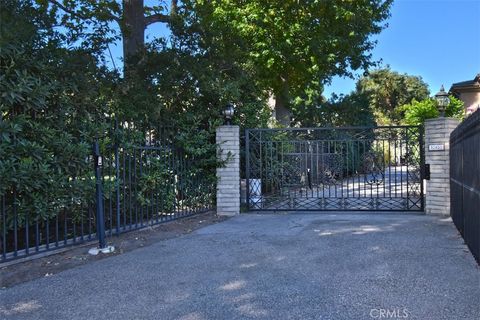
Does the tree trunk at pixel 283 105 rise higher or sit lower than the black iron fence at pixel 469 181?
higher

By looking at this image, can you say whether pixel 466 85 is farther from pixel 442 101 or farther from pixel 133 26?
pixel 133 26

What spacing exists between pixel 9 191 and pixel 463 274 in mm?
5244

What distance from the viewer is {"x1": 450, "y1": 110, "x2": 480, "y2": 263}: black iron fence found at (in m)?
4.59

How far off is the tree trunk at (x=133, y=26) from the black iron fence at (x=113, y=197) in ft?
9.30

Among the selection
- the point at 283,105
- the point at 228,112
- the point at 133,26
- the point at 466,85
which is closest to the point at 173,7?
the point at 133,26

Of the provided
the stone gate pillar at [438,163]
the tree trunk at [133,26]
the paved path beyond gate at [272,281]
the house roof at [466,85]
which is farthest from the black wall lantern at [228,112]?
the house roof at [466,85]

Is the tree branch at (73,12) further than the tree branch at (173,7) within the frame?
No

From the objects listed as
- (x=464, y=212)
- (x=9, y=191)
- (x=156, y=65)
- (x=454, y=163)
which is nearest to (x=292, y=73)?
(x=156, y=65)

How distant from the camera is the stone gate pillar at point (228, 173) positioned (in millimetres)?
9312

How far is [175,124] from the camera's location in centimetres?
889

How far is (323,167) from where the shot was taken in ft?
34.9

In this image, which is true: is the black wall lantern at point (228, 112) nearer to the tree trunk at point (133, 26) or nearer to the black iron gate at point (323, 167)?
the black iron gate at point (323, 167)

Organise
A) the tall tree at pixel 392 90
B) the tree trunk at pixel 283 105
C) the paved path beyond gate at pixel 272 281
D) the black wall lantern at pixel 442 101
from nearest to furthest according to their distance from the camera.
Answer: the paved path beyond gate at pixel 272 281 → the black wall lantern at pixel 442 101 → the tree trunk at pixel 283 105 → the tall tree at pixel 392 90

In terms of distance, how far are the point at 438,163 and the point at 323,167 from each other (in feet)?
9.28
